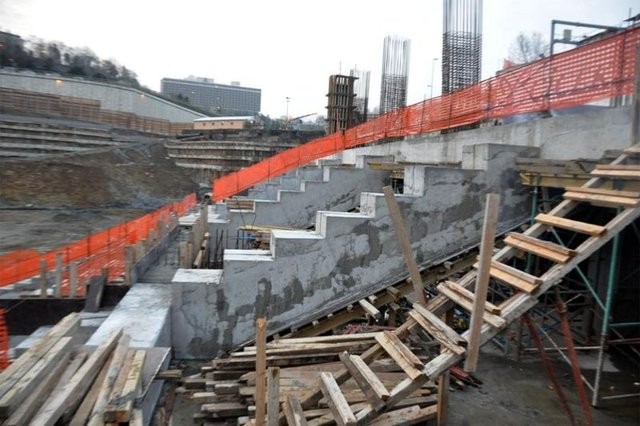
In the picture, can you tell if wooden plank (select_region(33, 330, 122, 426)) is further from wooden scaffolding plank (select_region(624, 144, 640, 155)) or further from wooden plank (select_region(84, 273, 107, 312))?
wooden scaffolding plank (select_region(624, 144, 640, 155))

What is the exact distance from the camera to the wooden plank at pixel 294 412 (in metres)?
4.35

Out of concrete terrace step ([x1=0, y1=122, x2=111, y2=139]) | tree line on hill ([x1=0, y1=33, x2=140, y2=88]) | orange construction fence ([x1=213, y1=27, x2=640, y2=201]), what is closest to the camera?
orange construction fence ([x1=213, y1=27, x2=640, y2=201])

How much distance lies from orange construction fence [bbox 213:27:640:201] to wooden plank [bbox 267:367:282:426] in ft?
20.8

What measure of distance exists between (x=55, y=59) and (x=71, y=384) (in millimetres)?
94755

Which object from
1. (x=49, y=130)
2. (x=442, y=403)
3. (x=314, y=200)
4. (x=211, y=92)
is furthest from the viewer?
(x=211, y=92)

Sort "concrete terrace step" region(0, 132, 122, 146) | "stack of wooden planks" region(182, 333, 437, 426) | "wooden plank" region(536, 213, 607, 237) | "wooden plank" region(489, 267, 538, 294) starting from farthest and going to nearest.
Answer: "concrete terrace step" region(0, 132, 122, 146)
"stack of wooden planks" region(182, 333, 437, 426)
"wooden plank" region(536, 213, 607, 237)
"wooden plank" region(489, 267, 538, 294)

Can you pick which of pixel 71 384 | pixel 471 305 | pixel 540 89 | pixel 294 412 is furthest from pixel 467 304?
pixel 540 89

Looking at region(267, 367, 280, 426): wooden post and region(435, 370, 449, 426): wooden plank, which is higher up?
region(267, 367, 280, 426): wooden post

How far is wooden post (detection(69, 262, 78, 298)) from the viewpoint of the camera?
7.96 m

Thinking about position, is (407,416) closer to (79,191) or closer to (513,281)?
(513,281)

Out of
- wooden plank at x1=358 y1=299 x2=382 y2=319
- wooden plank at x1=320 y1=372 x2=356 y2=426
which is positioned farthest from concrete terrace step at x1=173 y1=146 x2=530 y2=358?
wooden plank at x1=320 y1=372 x2=356 y2=426

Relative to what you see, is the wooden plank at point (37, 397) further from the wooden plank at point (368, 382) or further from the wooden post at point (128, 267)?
the wooden post at point (128, 267)

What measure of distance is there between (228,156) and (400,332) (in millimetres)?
33245

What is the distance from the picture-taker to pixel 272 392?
11.3ft
